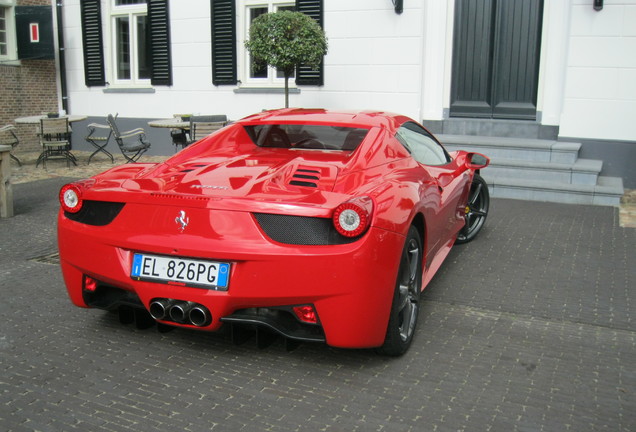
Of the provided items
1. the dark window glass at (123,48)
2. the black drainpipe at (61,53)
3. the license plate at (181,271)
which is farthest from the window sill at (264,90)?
the license plate at (181,271)

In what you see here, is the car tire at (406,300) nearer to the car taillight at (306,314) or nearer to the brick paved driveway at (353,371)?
the brick paved driveway at (353,371)

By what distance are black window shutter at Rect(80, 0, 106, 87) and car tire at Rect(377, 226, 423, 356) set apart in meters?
12.2

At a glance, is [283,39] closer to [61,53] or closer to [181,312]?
[61,53]

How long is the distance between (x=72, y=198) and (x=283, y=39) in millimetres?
7268

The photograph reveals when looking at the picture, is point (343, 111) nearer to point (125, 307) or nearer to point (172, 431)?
point (125, 307)

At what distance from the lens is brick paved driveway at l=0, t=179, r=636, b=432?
2.84 m

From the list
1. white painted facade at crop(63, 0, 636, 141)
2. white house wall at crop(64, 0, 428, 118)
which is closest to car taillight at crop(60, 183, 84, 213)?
white painted facade at crop(63, 0, 636, 141)

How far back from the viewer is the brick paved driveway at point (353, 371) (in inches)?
112

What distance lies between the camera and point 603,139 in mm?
9711

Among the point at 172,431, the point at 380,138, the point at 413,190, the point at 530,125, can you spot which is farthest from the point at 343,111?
the point at 530,125

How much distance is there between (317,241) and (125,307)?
49.6 inches

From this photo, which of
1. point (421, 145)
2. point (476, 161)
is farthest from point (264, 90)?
point (421, 145)

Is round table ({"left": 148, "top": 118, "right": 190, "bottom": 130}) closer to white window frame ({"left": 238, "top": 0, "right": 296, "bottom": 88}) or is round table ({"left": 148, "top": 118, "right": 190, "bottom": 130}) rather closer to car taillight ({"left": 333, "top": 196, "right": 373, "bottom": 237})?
white window frame ({"left": 238, "top": 0, "right": 296, "bottom": 88})

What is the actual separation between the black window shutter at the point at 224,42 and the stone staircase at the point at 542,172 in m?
4.73
